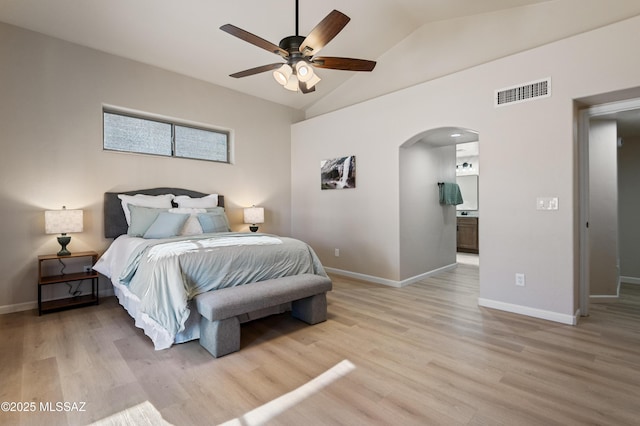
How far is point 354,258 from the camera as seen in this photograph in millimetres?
4855

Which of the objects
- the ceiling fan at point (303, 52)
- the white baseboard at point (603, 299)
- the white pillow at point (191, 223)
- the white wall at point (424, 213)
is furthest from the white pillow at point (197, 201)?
the white baseboard at point (603, 299)

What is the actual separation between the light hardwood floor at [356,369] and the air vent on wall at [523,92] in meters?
2.26

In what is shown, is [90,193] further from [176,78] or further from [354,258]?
[354,258]

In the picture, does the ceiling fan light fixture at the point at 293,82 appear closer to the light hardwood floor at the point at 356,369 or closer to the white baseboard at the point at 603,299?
the light hardwood floor at the point at 356,369

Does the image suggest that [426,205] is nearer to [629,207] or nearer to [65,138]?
[629,207]

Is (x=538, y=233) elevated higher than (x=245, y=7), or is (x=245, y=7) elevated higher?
(x=245, y=7)

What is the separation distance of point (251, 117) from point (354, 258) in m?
3.06

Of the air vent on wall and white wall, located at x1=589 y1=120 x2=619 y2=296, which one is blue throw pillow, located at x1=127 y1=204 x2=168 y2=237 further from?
white wall, located at x1=589 y1=120 x2=619 y2=296

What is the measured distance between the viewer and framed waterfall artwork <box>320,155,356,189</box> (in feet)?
15.8

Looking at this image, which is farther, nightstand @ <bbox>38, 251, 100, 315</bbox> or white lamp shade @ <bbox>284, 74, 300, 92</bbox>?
nightstand @ <bbox>38, 251, 100, 315</bbox>

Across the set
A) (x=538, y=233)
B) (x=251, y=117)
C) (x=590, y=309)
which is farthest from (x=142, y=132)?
(x=590, y=309)

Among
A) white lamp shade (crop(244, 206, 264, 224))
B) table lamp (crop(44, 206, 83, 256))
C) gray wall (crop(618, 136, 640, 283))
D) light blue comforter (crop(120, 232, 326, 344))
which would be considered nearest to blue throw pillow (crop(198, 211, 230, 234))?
light blue comforter (crop(120, 232, 326, 344))

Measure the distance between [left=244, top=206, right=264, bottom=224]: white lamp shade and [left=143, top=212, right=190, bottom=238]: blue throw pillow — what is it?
1369mm

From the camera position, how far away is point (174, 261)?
246 cm
